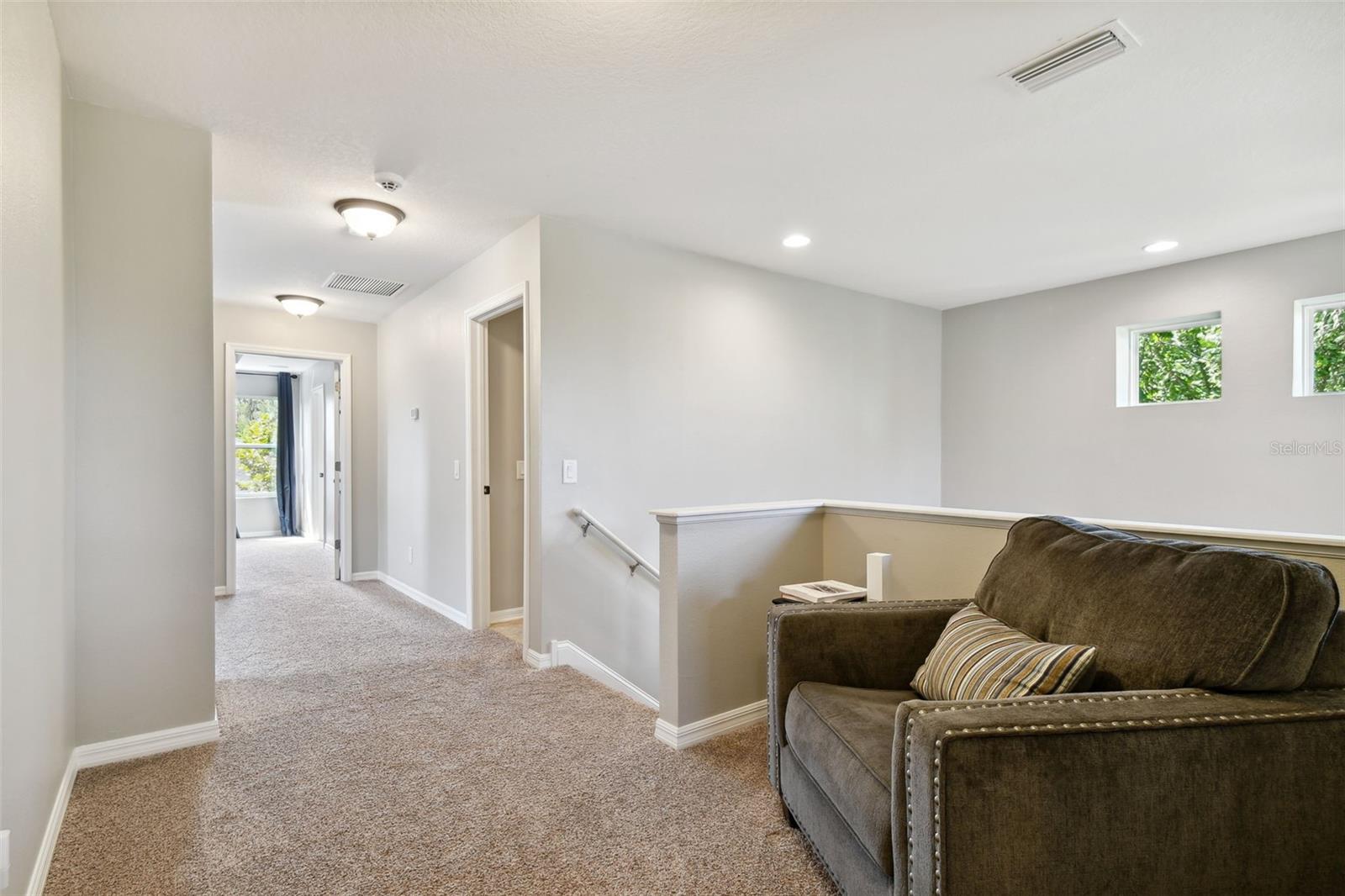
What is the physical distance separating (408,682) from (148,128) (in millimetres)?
2542

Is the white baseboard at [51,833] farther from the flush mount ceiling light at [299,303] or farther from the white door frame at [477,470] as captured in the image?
the flush mount ceiling light at [299,303]

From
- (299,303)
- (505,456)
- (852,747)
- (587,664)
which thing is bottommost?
(587,664)

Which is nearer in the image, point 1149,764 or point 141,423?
point 1149,764

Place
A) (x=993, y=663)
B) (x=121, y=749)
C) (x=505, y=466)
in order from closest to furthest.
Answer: (x=993, y=663), (x=121, y=749), (x=505, y=466)

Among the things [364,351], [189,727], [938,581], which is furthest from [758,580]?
[364,351]

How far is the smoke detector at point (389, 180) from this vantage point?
3.01 meters

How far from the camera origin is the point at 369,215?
11.0 feet

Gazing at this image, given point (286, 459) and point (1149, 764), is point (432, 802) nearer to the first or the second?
point (1149, 764)

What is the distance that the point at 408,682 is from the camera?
3.28 meters

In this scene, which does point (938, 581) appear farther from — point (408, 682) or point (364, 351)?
point (364, 351)

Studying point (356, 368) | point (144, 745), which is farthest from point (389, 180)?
point (356, 368)

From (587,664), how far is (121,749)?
1.91m

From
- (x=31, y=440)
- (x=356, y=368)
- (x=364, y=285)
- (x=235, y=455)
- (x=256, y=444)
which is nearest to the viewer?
(x=31, y=440)

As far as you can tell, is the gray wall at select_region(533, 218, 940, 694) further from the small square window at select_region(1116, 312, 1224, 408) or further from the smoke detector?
the small square window at select_region(1116, 312, 1224, 408)
